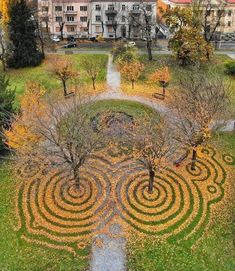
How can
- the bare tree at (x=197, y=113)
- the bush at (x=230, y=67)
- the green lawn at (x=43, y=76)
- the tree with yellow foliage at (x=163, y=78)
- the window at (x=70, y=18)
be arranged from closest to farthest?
the bare tree at (x=197, y=113) → the tree with yellow foliage at (x=163, y=78) → the green lawn at (x=43, y=76) → the bush at (x=230, y=67) → the window at (x=70, y=18)

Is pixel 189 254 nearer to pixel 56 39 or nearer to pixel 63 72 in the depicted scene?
pixel 63 72

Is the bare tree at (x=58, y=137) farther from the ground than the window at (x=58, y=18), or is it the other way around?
the window at (x=58, y=18)

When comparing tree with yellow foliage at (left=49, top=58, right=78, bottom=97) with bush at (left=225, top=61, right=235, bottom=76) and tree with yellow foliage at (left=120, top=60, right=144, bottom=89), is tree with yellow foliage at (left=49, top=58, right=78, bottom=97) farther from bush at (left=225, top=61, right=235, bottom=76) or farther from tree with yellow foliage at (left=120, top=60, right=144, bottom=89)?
bush at (left=225, top=61, right=235, bottom=76)

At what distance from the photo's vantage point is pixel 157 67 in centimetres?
6531

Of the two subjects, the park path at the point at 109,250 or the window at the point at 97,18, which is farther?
the window at the point at 97,18

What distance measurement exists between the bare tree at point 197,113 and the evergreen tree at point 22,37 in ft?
113

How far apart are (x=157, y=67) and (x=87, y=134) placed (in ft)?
118

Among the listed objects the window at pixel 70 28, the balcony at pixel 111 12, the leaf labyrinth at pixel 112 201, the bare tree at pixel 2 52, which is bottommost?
the leaf labyrinth at pixel 112 201

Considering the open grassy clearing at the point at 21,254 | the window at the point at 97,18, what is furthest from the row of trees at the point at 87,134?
the window at the point at 97,18

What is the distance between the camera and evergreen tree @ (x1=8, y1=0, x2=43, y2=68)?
6322 centimetres

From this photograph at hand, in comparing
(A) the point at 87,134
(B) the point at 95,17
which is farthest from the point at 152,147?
(B) the point at 95,17

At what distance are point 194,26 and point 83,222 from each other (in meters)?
44.4

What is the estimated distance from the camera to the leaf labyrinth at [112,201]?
31844 mm

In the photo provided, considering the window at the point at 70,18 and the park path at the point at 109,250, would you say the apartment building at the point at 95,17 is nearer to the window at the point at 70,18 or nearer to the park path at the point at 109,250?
the window at the point at 70,18
